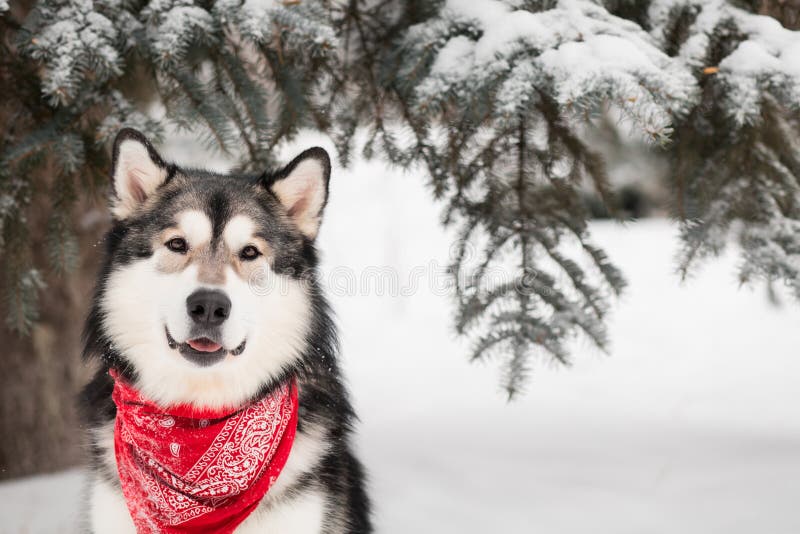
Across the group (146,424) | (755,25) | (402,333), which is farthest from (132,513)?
(402,333)

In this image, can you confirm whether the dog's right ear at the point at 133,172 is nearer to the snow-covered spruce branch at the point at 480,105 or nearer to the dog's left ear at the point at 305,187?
the snow-covered spruce branch at the point at 480,105

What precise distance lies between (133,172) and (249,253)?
53 centimetres

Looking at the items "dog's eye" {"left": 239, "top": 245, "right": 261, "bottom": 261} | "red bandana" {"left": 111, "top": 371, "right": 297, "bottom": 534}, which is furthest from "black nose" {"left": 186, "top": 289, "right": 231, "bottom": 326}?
"red bandana" {"left": 111, "top": 371, "right": 297, "bottom": 534}

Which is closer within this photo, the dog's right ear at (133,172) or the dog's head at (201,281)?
the dog's head at (201,281)

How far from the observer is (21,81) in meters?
2.71

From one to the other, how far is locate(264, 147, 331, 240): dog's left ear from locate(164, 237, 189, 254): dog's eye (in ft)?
1.32

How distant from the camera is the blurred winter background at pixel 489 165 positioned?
2340 millimetres

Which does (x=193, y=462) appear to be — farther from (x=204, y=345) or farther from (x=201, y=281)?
(x=201, y=281)

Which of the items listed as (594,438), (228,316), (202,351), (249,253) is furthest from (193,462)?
(594,438)

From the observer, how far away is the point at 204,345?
2170mm

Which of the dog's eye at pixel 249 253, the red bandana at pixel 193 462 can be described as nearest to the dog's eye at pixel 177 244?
the dog's eye at pixel 249 253

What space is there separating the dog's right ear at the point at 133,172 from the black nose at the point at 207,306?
1.88ft

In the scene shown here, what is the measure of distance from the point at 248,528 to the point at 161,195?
122 cm

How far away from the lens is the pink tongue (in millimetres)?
2158
